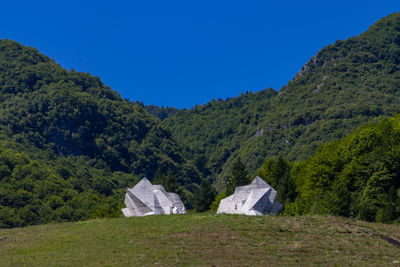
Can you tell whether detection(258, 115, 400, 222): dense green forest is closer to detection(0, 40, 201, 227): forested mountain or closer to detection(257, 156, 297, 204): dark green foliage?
detection(257, 156, 297, 204): dark green foliage

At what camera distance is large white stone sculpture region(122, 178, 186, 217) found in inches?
2303

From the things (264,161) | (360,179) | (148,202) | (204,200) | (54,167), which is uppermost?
(54,167)

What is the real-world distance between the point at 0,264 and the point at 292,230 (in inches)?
829

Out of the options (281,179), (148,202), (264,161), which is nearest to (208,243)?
(148,202)

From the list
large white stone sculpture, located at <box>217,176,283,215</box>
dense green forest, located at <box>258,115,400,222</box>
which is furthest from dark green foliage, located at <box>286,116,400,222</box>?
large white stone sculpture, located at <box>217,176,283,215</box>

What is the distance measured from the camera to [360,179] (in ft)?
199

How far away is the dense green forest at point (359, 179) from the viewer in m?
54.4

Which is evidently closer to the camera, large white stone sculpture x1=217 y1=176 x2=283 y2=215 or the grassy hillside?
the grassy hillside

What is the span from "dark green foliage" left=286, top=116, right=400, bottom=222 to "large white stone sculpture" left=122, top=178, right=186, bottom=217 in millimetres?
15927

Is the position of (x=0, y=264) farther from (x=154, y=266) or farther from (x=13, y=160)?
(x=13, y=160)

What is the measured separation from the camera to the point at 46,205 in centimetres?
10856

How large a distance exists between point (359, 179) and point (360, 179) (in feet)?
→ 0.37

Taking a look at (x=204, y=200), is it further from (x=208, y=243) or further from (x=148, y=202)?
(x=208, y=243)

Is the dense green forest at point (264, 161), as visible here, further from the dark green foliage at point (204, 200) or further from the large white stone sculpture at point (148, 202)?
the large white stone sculpture at point (148, 202)
